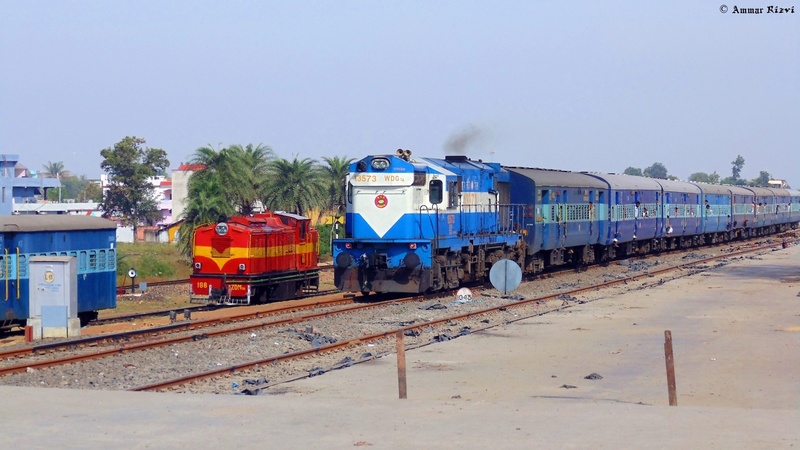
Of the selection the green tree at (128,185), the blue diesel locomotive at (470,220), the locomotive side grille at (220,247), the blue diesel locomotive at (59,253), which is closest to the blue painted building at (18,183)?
the green tree at (128,185)

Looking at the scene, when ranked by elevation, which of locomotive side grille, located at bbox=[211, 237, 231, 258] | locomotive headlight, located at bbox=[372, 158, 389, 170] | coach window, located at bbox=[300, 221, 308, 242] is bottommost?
locomotive side grille, located at bbox=[211, 237, 231, 258]

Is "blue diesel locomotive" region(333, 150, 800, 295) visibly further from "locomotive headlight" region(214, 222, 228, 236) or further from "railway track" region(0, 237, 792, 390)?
"locomotive headlight" region(214, 222, 228, 236)

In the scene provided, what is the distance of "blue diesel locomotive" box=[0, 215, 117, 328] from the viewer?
A: 827 inches

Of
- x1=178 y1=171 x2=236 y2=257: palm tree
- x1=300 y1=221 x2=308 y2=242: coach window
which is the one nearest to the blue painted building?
x1=178 y1=171 x2=236 y2=257: palm tree

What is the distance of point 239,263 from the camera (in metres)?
28.1

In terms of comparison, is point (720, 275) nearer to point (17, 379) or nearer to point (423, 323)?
point (423, 323)

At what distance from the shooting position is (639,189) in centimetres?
4784

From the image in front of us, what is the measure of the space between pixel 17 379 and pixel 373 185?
1356cm

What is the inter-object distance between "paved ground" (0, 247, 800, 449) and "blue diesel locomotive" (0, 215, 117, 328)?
889 cm

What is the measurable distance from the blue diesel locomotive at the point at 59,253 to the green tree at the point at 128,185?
68352mm

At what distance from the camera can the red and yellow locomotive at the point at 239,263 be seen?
28.1 metres

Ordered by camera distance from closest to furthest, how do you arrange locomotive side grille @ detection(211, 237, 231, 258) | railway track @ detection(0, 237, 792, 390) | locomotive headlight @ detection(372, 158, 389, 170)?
railway track @ detection(0, 237, 792, 390), locomotive headlight @ detection(372, 158, 389, 170), locomotive side grille @ detection(211, 237, 231, 258)

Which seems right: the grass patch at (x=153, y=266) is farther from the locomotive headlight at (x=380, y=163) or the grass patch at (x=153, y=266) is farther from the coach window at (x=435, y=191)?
the coach window at (x=435, y=191)

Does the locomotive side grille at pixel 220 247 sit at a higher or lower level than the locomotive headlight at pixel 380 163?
lower
